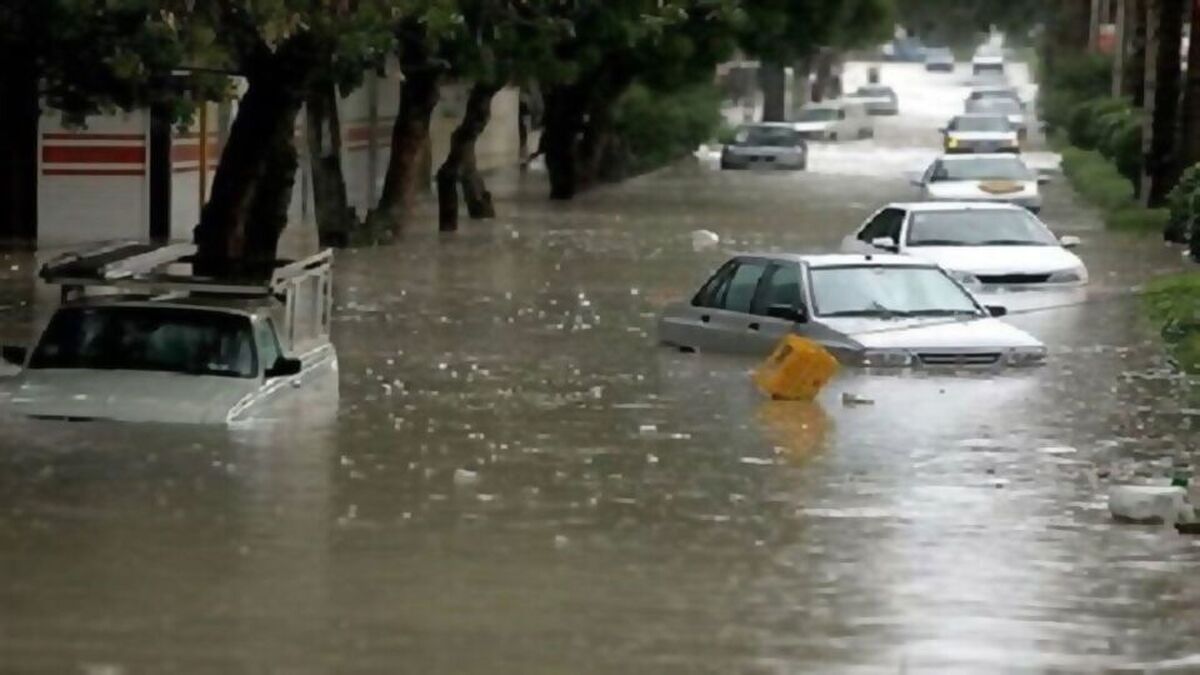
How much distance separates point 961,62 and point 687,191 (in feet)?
305

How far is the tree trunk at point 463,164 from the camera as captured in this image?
1890 inches

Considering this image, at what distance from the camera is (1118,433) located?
71.7ft

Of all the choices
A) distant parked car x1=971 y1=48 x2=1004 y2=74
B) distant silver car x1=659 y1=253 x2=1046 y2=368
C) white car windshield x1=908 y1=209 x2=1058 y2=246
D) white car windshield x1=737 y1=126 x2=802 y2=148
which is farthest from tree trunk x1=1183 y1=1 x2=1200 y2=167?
distant parked car x1=971 y1=48 x2=1004 y2=74

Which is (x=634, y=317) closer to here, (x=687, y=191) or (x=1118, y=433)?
(x=1118, y=433)

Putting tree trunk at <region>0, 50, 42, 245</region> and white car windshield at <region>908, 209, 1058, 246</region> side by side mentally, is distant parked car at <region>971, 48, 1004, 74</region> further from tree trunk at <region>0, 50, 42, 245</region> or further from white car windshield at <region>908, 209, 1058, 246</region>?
white car windshield at <region>908, 209, 1058, 246</region>

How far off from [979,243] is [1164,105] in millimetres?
14721

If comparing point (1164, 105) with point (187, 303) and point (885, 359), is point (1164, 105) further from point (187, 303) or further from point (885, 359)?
point (187, 303)

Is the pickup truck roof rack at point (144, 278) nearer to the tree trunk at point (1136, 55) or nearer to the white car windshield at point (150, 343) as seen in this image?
the white car windshield at point (150, 343)

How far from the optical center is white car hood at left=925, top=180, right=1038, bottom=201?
154 ft

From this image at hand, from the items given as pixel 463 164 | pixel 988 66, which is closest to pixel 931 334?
pixel 463 164

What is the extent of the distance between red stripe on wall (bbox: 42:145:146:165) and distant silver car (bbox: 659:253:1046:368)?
17.4m

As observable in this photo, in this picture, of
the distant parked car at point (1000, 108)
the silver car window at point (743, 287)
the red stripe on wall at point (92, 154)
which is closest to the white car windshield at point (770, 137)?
the distant parked car at point (1000, 108)

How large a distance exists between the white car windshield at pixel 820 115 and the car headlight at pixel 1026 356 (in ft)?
233

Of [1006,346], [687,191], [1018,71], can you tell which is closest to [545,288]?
[1006,346]
